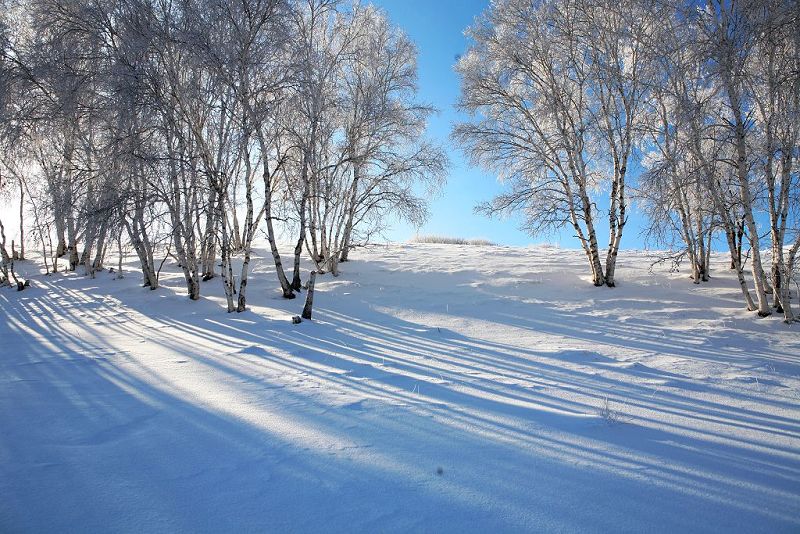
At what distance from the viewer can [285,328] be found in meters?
8.27

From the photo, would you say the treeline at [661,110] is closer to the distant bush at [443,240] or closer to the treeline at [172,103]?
the treeline at [172,103]

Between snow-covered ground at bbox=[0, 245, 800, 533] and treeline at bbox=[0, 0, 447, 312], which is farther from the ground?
treeline at bbox=[0, 0, 447, 312]

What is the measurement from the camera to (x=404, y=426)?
3.53 meters

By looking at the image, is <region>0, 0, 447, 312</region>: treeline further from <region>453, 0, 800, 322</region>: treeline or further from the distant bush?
the distant bush

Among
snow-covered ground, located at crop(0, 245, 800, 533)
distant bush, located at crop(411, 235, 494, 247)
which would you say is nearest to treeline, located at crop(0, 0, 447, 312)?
snow-covered ground, located at crop(0, 245, 800, 533)

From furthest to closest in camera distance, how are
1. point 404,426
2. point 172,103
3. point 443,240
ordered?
point 443,240 < point 172,103 < point 404,426

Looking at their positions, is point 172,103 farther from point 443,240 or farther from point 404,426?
point 443,240

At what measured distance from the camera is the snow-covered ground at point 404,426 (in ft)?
7.79

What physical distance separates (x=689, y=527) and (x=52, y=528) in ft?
11.1

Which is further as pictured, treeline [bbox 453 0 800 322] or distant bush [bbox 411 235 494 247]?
distant bush [bbox 411 235 494 247]

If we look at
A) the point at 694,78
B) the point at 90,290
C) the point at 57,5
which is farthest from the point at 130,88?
the point at 694,78

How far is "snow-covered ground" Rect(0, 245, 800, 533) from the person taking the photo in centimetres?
237

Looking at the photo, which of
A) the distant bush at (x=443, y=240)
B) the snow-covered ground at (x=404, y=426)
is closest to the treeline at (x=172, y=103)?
the snow-covered ground at (x=404, y=426)

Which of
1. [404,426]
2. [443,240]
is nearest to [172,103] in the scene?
[404,426]
